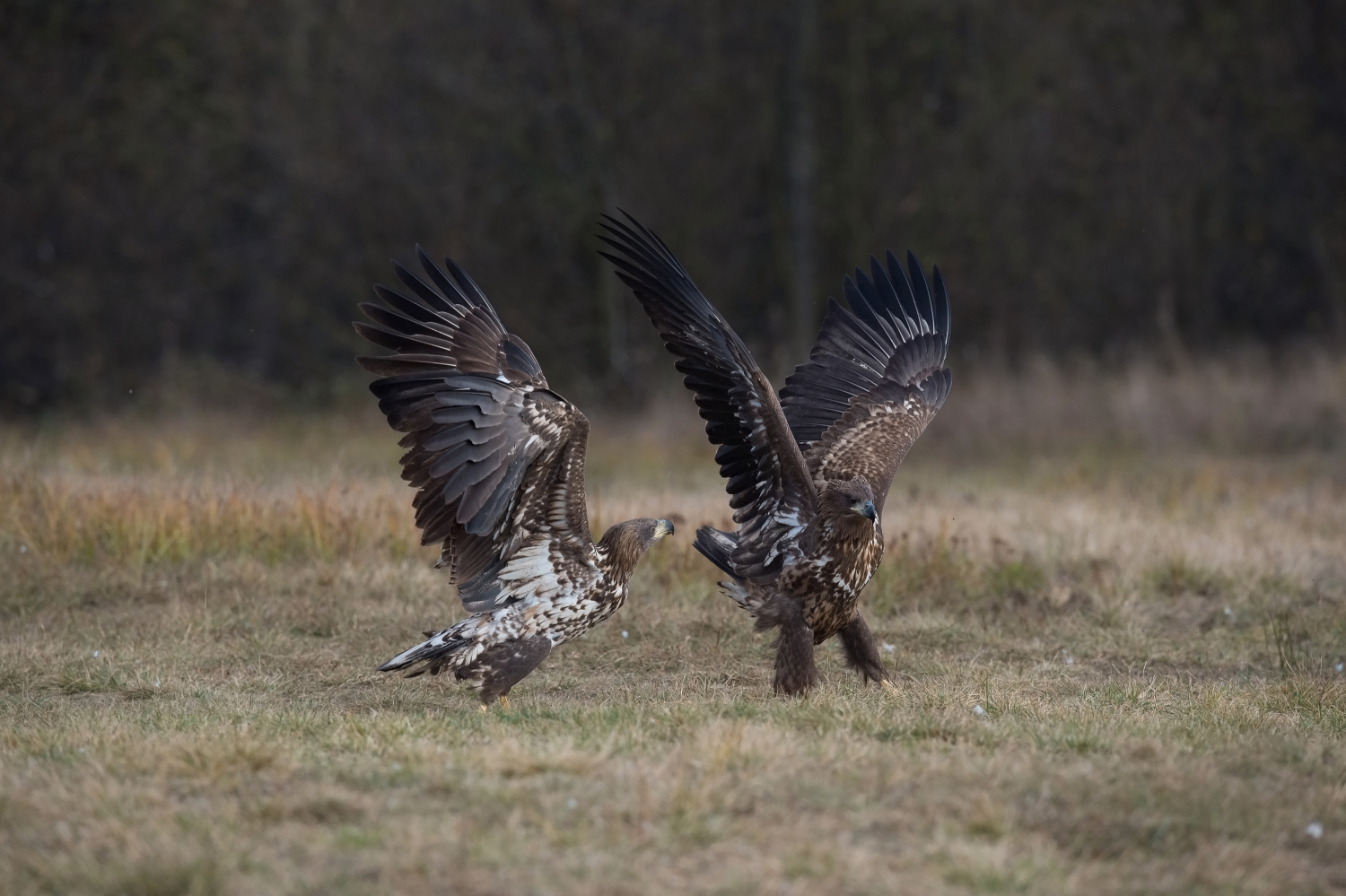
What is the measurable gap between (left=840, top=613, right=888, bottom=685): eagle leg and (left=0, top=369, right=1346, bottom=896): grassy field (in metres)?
0.15

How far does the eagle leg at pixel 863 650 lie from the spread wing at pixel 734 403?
48 cm

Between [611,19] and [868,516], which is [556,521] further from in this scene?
[611,19]

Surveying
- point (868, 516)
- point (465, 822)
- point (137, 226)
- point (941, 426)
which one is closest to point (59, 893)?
point (465, 822)

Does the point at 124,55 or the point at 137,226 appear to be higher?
the point at 124,55

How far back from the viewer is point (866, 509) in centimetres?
565

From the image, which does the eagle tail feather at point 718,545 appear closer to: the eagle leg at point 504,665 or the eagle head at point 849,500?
the eagle head at point 849,500

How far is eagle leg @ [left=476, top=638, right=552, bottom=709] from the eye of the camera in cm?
574


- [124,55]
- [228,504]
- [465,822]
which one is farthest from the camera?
[124,55]

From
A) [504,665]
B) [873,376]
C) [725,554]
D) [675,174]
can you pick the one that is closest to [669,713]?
[504,665]

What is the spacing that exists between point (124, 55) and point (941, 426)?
10.0 m

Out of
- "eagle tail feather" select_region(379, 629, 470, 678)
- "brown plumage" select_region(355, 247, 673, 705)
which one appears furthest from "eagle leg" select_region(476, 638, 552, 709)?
"eagle tail feather" select_region(379, 629, 470, 678)

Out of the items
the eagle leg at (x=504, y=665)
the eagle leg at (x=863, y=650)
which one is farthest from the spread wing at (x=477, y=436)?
the eagle leg at (x=863, y=650)

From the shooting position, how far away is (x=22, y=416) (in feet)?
57.7

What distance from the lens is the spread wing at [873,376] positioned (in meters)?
7.10
